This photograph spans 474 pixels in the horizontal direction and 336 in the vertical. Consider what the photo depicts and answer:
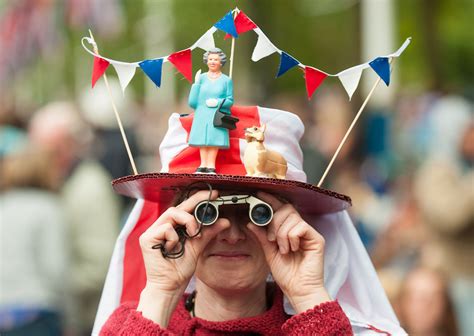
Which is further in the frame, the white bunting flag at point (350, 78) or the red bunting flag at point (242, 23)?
the white bunting flag at point (350, 78)

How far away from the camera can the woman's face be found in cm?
346

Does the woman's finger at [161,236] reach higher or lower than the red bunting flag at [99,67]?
lower

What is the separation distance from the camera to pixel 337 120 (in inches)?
381

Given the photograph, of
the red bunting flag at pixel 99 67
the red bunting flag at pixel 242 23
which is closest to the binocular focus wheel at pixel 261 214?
the red bunting flag at pixel 242 23

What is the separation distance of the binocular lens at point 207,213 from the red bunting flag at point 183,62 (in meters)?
0.45

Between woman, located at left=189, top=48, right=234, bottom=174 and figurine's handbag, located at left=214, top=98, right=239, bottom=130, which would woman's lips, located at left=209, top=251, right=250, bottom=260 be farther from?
figurine's handbag, located at left=214, top=98, right=239, bottom=130

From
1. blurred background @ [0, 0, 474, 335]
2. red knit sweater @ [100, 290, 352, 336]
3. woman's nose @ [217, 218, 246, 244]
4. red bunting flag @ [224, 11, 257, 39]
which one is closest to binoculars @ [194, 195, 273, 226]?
woman's nose @ [217, 218, 246, 244]

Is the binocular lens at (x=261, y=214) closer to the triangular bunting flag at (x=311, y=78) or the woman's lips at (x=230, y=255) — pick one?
the woman's lips at (x=230, y=255)

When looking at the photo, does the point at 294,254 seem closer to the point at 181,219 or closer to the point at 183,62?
the point at 181,219

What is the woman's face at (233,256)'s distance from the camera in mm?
3457

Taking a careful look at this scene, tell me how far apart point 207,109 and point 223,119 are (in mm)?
64

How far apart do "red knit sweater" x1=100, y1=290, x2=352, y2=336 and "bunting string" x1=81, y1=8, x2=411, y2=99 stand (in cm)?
72

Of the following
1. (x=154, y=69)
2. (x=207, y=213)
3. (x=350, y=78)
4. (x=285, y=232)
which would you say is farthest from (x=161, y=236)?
Result: (x=350, y=78)

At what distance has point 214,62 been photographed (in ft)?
11.3
